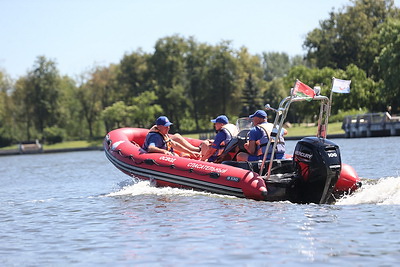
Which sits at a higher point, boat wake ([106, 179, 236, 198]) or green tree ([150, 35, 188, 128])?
green tree ([150, 35, 188, 128])

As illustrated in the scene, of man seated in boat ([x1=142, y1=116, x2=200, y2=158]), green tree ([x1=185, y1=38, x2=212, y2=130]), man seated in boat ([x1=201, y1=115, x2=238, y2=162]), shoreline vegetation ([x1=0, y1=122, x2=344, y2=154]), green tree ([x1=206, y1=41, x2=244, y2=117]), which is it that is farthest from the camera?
green tree ([x1=185, y1=38, x2=212, y2=130])

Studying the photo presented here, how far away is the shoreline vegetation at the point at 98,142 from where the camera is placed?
50.8 metres

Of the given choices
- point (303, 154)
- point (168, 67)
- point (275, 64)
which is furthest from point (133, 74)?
→ point (303, 154)

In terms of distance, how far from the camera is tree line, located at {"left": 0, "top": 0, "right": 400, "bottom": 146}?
6812 cm

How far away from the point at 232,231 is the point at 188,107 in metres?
70.5

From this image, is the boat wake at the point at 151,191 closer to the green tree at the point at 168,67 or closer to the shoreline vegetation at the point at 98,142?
the shoreline vegetation at the point at 98,142

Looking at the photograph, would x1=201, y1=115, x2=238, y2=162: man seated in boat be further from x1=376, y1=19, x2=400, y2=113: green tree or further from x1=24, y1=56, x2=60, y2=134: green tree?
x1=24, y1=56, x2=60, y2=134: green tree

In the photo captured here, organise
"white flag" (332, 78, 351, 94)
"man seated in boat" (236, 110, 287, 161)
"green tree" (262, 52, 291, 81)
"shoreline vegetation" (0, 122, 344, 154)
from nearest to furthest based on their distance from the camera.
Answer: "white flag" (332, 78, 351, 94), "man seated in boat" (236, 110, 287, 161), "shoreline vegetation" (0, 122, 344, 154), "green tree" (262, 52, 291, 81)

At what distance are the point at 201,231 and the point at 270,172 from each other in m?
2.99

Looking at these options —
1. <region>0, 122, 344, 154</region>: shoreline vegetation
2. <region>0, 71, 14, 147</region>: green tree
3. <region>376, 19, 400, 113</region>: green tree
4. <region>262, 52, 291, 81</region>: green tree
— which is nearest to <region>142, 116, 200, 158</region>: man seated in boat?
<region>0, 122, 344, 154</region>: shoreline vegetation

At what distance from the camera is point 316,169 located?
1073cm

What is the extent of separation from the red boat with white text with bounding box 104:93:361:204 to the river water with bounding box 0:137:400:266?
219 mm

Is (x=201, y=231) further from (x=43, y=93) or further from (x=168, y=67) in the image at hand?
(x=43, y=93)

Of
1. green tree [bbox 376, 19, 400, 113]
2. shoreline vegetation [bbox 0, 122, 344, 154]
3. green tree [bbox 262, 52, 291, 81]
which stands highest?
green tree [bbox 262, 52, 291, 81]
